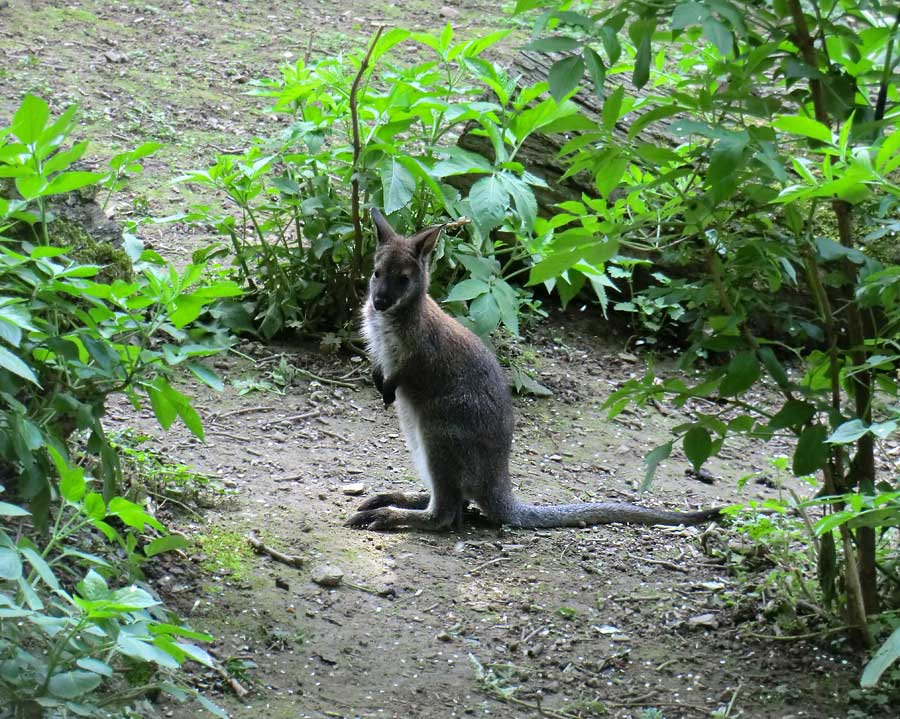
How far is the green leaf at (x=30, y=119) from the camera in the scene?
9.76ft

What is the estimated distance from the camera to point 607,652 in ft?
14.2

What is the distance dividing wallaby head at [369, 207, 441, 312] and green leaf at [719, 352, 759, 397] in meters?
2.28

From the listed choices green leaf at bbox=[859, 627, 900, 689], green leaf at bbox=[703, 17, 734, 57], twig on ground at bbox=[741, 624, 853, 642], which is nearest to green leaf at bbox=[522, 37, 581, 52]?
green leaf at bbox=[703, 17, 734, 57]

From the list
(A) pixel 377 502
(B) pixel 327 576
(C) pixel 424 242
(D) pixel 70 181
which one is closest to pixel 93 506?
(D) pixel 70 181

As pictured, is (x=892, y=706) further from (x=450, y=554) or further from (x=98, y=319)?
(x=98, y=319)

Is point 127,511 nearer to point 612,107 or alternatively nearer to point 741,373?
point 612,107

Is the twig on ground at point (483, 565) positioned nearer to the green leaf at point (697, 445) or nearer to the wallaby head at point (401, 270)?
the wallaby head at point (401, 270)

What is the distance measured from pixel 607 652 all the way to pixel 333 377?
9.55 ft

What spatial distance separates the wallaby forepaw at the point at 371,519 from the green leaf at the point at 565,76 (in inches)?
109

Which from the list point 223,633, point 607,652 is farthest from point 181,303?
point 607,652

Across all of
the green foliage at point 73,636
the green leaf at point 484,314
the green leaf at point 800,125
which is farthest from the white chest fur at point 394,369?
the green leaf at point 800,125

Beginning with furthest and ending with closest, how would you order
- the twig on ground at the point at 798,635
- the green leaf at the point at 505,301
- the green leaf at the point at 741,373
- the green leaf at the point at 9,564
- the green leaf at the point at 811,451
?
1. the green leaf at the point at 505,301
2. the twig on ground at the point at 798,635
3. the green leaf at the point at 741,373
4. the green leaf at the point at 811,451
5. the green leaf at the point at 9,564

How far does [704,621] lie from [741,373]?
1.29 meters

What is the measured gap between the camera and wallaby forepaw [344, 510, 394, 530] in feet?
17.3
